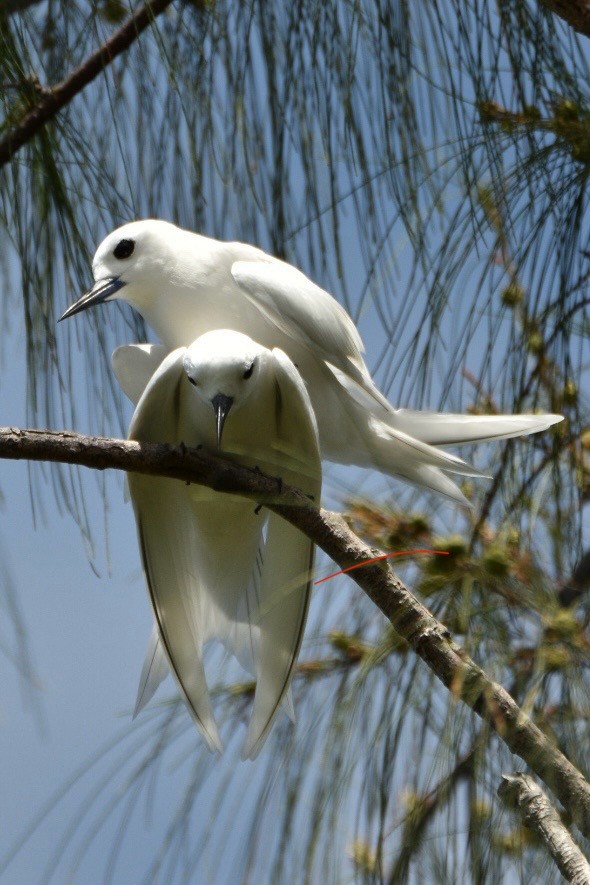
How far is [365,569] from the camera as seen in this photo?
1.54 meters

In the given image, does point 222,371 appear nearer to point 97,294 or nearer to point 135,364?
point 135,364

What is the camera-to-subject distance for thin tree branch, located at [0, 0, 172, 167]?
2.09 m

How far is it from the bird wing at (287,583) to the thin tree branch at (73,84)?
60cm

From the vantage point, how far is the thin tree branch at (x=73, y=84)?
6.86ft

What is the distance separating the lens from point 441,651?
1.43 metres

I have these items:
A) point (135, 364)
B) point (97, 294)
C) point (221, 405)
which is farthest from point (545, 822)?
point (97, 294)

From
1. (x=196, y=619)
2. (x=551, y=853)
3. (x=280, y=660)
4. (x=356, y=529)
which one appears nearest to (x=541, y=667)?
(x=551, y=853)

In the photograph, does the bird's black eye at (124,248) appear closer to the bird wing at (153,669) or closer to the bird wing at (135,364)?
the bird wing at (135,364)

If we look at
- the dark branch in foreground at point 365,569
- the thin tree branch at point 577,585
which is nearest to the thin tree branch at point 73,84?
the dark branch in foreground at point 365,569

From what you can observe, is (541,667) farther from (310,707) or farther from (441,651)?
(310,707)

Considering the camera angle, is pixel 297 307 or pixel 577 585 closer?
pixel 577 585

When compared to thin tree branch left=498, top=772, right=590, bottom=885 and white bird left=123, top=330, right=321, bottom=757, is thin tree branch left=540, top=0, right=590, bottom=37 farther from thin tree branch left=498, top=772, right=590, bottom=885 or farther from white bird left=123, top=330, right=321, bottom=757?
thin tree branch left=498, top=772, right=590, bottom=885

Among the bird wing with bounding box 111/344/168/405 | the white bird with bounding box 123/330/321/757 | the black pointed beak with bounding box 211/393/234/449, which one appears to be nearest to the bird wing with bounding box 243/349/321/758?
the white bird with bounding box 123/330/321/757

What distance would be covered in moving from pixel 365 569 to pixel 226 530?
636 mm
